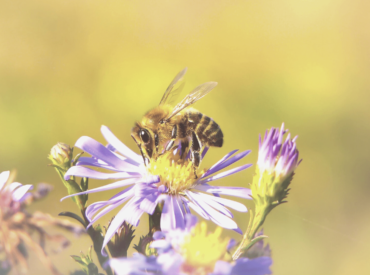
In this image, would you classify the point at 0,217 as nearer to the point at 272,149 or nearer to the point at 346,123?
the point at 272,149

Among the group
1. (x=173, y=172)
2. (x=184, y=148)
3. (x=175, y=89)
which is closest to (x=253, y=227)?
(x=173, y=172)

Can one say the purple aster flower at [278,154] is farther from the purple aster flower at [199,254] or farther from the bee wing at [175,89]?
the bee wing at [175,89]

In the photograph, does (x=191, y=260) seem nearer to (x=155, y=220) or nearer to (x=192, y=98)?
(x=155, y=220)

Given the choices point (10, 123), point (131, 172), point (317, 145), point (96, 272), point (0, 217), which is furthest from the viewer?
point (317, 145)

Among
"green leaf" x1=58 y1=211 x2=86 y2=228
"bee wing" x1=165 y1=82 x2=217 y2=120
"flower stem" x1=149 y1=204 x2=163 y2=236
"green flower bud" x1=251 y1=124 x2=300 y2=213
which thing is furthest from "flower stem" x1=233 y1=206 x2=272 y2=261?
"bee wing" x1=165 y1=82 x2=217 y2=120

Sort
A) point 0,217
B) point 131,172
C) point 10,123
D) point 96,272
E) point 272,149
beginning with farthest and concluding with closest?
point 10,123, point 131,172, point 272,149, point 96,272, point 0,217

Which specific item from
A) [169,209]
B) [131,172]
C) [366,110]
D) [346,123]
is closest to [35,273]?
[169,209]
